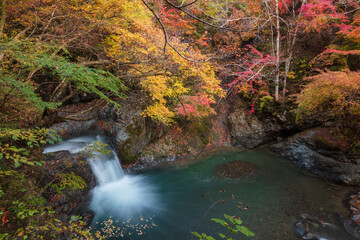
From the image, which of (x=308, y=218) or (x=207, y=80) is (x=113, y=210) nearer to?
(x=207, y=80)

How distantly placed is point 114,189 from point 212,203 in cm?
397

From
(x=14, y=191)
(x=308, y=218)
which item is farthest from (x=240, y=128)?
(x=14, y=191)

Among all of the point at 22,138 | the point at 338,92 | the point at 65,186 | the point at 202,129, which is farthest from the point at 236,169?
the point at 22,138

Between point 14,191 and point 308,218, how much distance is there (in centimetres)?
722

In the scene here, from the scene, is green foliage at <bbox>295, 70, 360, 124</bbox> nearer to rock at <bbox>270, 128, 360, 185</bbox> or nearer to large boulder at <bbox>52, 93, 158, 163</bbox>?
rock at <bbox>270, 128, 360, 185</bbox>

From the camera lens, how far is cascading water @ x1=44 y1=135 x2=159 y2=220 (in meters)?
5.82

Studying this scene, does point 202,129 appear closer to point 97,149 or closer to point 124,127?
point 124,127

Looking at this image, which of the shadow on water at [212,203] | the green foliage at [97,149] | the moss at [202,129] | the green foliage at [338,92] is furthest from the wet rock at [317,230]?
the moss at [202,129]

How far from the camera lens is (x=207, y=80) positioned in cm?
637

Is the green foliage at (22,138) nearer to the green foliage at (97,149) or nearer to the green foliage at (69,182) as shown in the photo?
the green foliage at (69,182)

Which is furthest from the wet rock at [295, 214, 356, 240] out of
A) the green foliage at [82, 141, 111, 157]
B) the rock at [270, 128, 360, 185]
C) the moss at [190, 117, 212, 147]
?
the moss at [190, 117, 212, 147]

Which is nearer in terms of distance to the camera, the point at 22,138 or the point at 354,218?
the point at 22,138

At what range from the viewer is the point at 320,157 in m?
7.34

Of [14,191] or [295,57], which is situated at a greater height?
[295,57]
